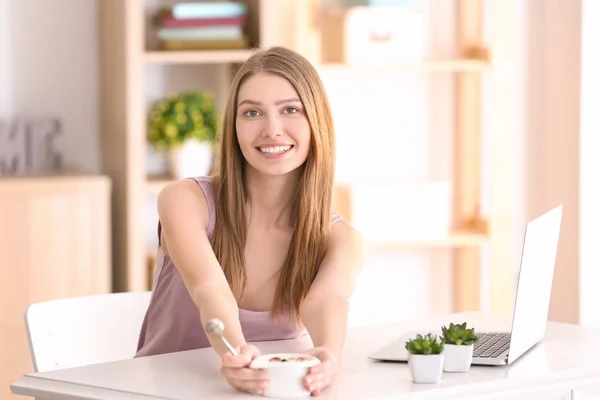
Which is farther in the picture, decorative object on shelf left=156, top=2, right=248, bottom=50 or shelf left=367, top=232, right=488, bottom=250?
shelf left=367, top=232, right=488, bottom=250

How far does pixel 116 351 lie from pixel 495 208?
1767 millimetres

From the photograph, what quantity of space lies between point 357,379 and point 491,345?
1.20 ft

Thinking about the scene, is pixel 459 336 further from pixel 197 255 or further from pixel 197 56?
pixel 197 56

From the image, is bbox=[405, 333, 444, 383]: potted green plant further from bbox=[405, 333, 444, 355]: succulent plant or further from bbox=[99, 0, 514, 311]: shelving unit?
bbox=[99, 0, 514, 311]: shelving unit

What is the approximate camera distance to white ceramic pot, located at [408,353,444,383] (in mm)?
1736

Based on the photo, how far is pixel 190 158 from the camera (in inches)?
140

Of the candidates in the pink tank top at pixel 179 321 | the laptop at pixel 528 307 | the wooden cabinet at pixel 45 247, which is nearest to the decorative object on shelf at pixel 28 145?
the wooden cabinet at pixel 45 247

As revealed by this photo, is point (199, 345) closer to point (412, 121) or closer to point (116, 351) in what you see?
point (116, 351)

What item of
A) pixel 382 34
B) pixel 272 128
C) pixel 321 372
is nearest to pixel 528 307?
pixel 321 372

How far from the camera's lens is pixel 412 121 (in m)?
4.07

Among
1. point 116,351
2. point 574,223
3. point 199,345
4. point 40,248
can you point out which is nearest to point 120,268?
point 40,248

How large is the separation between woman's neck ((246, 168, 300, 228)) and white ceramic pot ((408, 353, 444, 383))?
548 millimetres

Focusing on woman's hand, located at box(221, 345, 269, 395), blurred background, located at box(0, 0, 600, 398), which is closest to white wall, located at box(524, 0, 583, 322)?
blurred background, located at box(0, 0, 600, 398)

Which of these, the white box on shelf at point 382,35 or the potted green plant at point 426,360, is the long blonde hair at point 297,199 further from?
the white box on shelf at point 382,35
